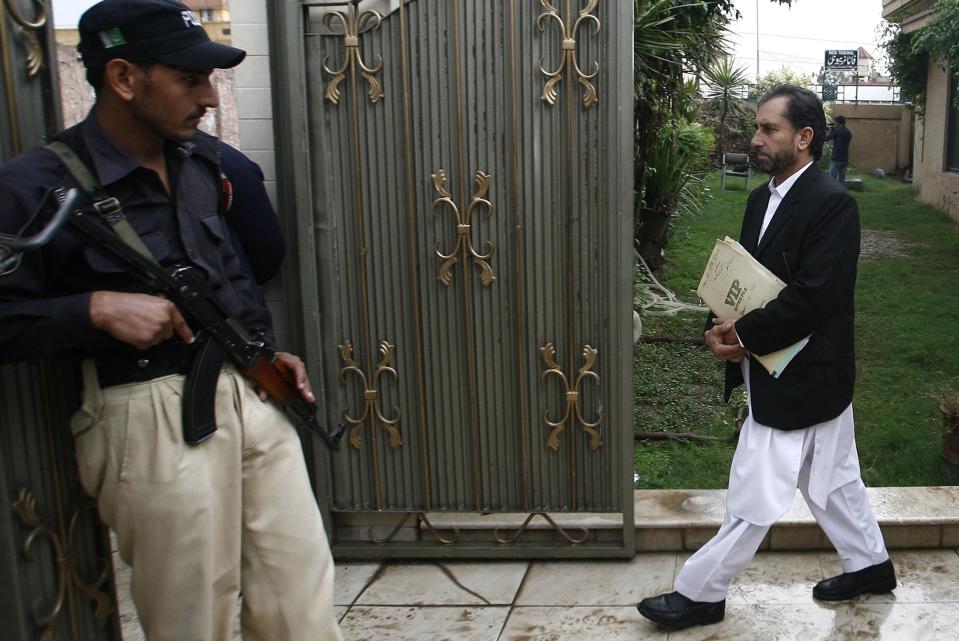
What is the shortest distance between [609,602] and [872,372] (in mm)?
4275

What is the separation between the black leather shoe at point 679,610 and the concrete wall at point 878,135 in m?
22.1

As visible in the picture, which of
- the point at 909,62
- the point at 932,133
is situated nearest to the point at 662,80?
the point at 932,133

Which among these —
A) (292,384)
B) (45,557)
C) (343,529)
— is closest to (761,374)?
(292,384)

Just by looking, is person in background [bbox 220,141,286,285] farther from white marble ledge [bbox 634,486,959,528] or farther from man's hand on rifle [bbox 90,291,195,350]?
white marble ledge [bbox 634,486,959,528]

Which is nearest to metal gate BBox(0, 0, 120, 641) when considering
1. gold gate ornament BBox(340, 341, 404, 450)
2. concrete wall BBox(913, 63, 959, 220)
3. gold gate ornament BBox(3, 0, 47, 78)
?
gold gate ornament BBox(3, 0, 47, 78)

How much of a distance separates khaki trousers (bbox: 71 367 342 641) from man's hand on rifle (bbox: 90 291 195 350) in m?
0.19

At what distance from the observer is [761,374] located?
3.39 m

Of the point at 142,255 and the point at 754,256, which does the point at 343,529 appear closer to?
the point at 754,256

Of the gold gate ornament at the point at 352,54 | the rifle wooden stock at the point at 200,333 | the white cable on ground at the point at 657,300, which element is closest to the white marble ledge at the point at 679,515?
the gold gate ornament at the point at 352,54

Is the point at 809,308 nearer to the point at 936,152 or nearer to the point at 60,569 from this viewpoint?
the point at 60,569

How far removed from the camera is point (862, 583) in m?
3.58

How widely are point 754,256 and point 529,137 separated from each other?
37.9 inches

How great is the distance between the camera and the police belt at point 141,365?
2219 millimetres

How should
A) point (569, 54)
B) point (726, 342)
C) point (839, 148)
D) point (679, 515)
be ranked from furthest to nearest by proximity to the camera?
point (839, 148), point (679, 515), point (569, 54), point (726, 342)
